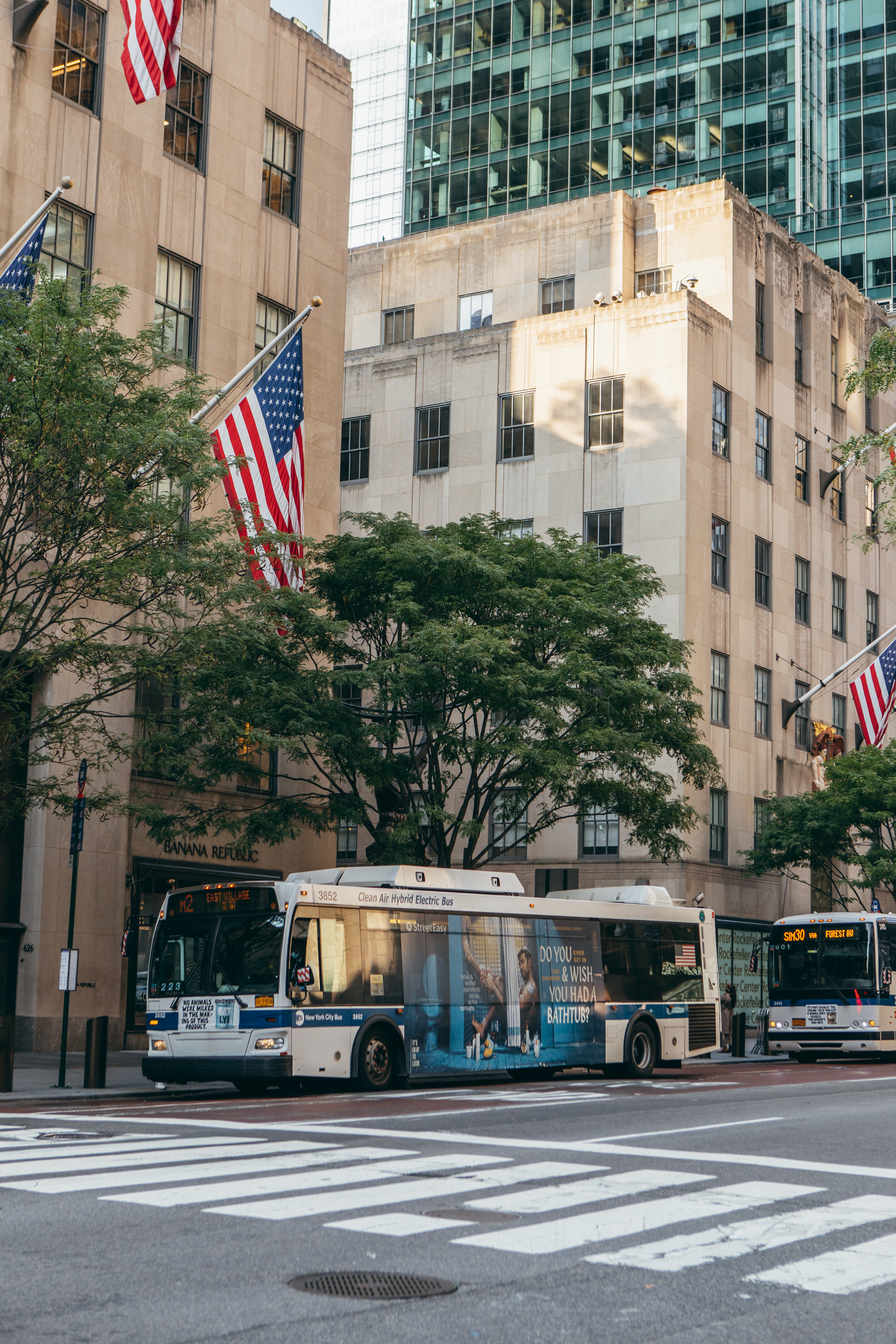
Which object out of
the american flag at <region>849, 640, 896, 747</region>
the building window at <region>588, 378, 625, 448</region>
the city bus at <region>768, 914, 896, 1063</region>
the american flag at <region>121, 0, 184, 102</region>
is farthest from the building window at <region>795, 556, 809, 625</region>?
the american flag at <region>121, 0, 184, 102</region>

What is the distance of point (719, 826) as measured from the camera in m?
43.8

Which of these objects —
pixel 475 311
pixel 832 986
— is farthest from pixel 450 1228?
pixel 475 311

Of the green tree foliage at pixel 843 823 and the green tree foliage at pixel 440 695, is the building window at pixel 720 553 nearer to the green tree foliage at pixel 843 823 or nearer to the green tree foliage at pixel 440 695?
the green tree foliage at pixel 843 823

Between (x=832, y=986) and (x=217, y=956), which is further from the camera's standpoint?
(x=832, y=986)

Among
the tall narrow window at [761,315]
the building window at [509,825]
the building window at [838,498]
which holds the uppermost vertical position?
the tall narrow window at [761,315]

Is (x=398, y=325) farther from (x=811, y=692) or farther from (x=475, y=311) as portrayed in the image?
(x=811, y=692)

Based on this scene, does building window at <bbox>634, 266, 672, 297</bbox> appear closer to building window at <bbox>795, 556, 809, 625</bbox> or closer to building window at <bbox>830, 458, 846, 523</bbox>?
building window at <bbox>830, 458, 846, 523</bbox>

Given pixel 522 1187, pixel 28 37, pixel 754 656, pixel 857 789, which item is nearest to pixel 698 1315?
pixel 522 1187

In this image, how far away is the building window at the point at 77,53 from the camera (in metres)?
28.1

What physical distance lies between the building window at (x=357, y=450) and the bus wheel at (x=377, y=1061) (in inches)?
1277

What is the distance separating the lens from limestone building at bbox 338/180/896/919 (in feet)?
145

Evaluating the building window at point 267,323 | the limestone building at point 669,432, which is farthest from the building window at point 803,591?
the building window at point 267,323

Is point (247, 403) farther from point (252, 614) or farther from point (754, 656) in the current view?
point (754, 656)

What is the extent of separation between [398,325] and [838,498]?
16.9 metres
